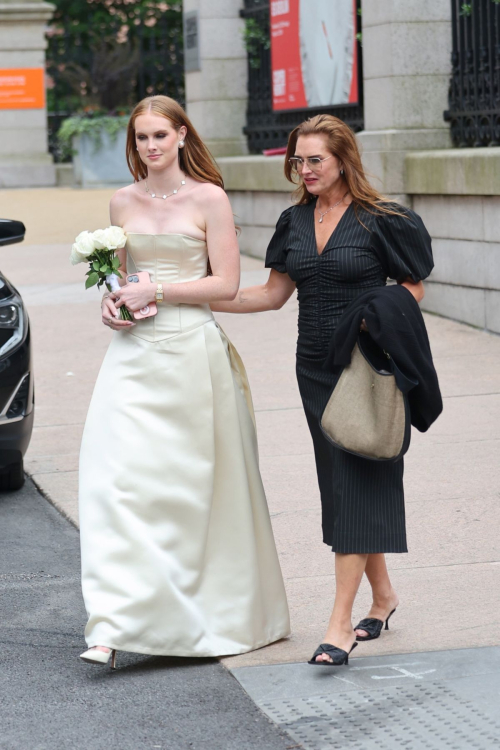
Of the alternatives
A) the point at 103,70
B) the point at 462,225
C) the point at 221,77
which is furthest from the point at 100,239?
the point at 103,70

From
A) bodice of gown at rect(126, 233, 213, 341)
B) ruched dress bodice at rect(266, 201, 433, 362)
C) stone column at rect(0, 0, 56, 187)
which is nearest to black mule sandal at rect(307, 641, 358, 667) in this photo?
ruched dress bodice at rect(266, 201, 433, 362)

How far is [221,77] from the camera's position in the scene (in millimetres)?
14867

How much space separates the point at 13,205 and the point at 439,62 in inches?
452

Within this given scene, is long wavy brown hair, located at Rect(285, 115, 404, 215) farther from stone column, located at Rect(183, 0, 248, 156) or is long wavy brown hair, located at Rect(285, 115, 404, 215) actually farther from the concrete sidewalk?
stone column, located at Rect(183, 0, 248, 156)

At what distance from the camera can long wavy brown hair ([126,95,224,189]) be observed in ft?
14.0

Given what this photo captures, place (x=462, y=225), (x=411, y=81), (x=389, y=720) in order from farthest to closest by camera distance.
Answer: (x=411, y=81), (x=462, y=225), (x=389, y=720)

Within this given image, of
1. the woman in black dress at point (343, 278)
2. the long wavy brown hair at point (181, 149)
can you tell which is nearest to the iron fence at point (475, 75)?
the long wavy brown hair at point (181, 149)

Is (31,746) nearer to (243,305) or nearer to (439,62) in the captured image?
(243,305)

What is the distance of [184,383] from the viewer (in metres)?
4.21

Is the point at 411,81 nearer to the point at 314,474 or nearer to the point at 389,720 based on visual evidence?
the point at 314,474

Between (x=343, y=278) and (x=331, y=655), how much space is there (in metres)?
1.22

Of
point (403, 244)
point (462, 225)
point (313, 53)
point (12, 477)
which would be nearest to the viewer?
point (403, 244)

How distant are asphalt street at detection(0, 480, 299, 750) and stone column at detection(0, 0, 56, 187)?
70.2 feet

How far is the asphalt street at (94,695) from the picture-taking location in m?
3.55
